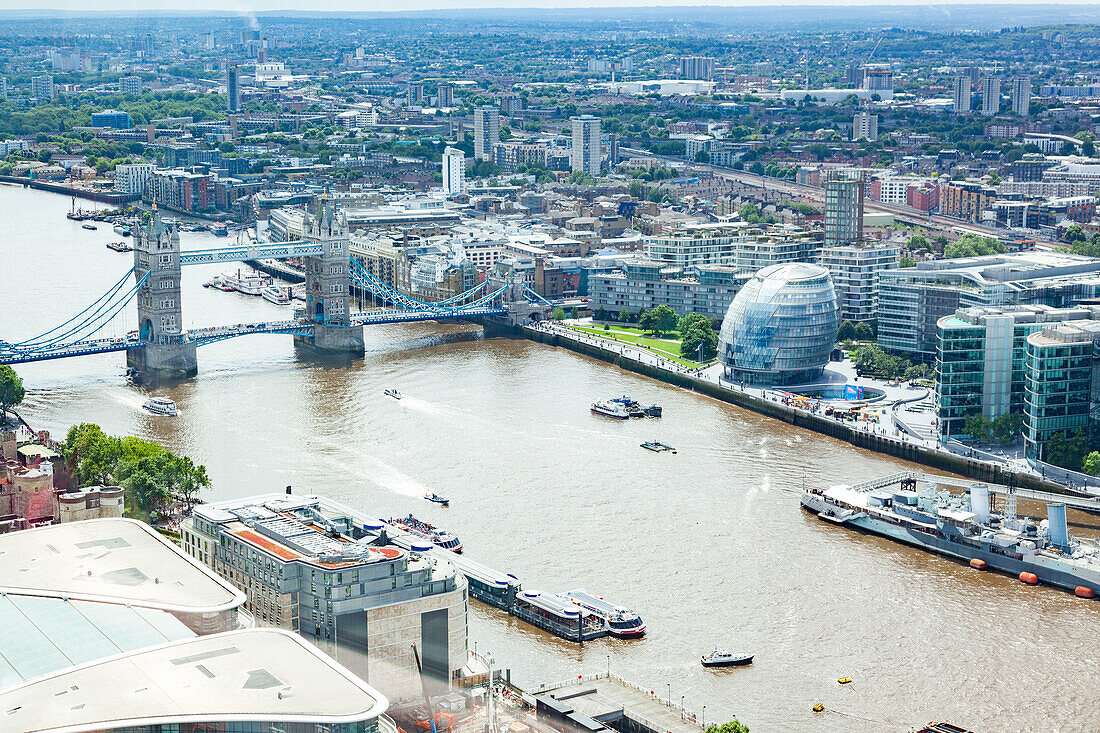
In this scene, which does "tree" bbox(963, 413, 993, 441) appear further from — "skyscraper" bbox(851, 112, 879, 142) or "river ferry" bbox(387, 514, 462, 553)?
"skyscraper" bbox(851, 112, 879, 142)

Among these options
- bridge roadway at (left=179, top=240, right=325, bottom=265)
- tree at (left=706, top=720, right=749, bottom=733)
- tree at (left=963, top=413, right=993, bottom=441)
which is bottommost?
tree at (left=706, top=720, right=749, bottom=733)

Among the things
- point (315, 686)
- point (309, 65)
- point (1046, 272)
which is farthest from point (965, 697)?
point (309, 65)

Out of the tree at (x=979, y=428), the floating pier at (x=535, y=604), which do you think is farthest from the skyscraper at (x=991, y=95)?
the floating pier at (x=535, y=604)

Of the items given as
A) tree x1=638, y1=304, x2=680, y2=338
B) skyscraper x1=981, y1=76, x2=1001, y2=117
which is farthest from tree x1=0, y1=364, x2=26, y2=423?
skyscraper x1=981, y1=76, x2=1001, y2=117

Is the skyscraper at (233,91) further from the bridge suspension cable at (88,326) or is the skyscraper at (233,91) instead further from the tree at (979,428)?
the tree at (979,428)

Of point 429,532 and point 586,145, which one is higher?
point 586,145

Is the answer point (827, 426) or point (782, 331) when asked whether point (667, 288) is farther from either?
point (827, 426)

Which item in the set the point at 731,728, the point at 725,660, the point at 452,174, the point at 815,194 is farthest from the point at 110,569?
the point at 815,194
